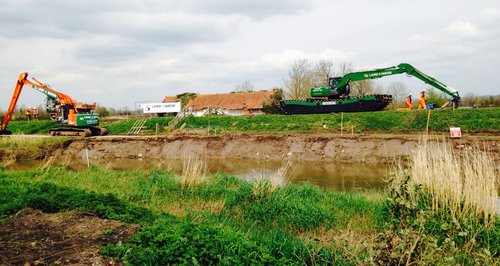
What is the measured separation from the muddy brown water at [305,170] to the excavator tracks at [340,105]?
370 inches

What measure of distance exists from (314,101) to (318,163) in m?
10.7

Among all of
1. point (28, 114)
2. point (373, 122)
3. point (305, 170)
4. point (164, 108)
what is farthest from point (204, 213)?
point (28, 114)

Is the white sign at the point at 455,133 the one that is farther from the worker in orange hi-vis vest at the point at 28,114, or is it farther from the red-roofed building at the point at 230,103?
the worker in orange hi-vis vest at the point at 28,114

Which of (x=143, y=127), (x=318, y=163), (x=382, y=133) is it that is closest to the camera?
(x=318, y=163)

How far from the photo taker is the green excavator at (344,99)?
26975mm

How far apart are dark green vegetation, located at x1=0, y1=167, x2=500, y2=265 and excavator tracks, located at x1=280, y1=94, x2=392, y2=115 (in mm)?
18408

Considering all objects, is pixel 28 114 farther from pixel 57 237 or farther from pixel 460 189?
pixel 460 189

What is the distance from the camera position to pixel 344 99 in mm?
29000

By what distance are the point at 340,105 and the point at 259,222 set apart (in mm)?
22021

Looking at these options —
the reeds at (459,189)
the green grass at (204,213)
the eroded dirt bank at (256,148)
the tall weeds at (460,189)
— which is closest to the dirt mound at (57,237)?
the green grass at (204,213)

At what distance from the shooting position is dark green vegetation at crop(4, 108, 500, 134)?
74.9 ft

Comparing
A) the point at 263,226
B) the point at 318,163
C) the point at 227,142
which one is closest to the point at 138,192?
the point at 263,226

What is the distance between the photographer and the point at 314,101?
3019 centimetres

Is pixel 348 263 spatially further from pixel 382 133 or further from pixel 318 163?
pixel 382 133
